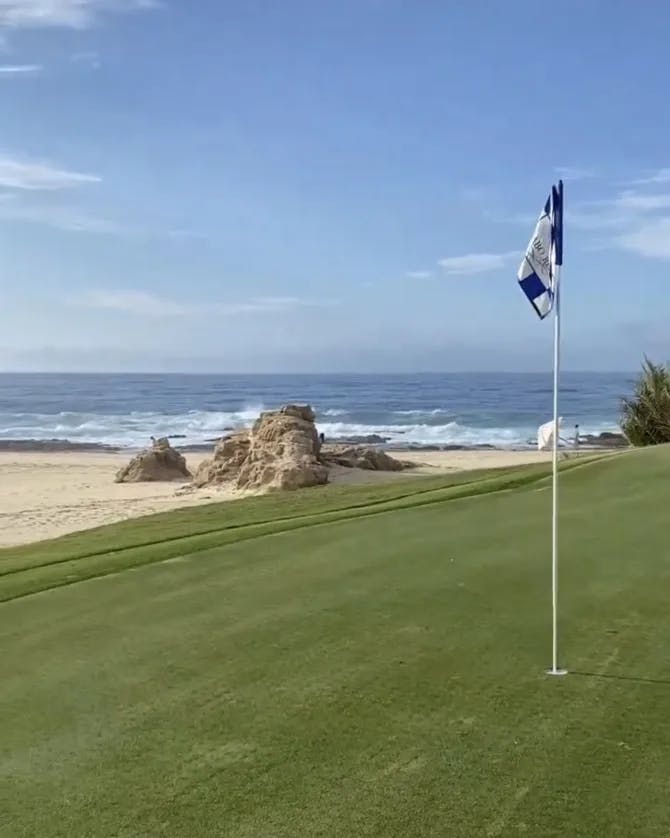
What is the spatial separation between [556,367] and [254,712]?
2.01 m

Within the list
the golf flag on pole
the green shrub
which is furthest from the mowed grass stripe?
the green shrub

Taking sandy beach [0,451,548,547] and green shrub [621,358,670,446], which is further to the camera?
green shrub [621,358,670,446]

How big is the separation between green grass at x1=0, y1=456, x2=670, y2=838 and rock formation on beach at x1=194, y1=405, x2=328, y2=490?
33.0 feet

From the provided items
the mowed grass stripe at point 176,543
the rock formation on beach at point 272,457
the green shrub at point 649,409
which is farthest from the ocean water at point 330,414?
the mowed grass stripe at point 176,543

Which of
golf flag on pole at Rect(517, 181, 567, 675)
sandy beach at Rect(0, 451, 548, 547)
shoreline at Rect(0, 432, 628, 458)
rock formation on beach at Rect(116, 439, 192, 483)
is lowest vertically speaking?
shoreline at Rect(0, 432, 628, 458)

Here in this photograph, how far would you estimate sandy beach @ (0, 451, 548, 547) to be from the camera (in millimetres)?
15320

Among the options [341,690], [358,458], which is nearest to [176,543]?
[341,690]

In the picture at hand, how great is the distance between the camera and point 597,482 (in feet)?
30.3

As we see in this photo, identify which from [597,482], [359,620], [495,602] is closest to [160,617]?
[359,620]

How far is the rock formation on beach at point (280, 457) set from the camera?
56.2 ft

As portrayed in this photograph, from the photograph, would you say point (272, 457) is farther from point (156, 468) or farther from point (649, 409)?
point (649, 409)

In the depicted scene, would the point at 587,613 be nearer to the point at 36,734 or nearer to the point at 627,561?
the point at 627,561

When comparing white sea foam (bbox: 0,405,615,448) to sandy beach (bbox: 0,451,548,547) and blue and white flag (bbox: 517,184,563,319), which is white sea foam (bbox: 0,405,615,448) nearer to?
sandy beach (bbox: 0,451,548,547)

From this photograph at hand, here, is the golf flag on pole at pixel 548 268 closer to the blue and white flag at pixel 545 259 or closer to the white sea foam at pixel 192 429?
the blue and white flag at pixel 545 259
